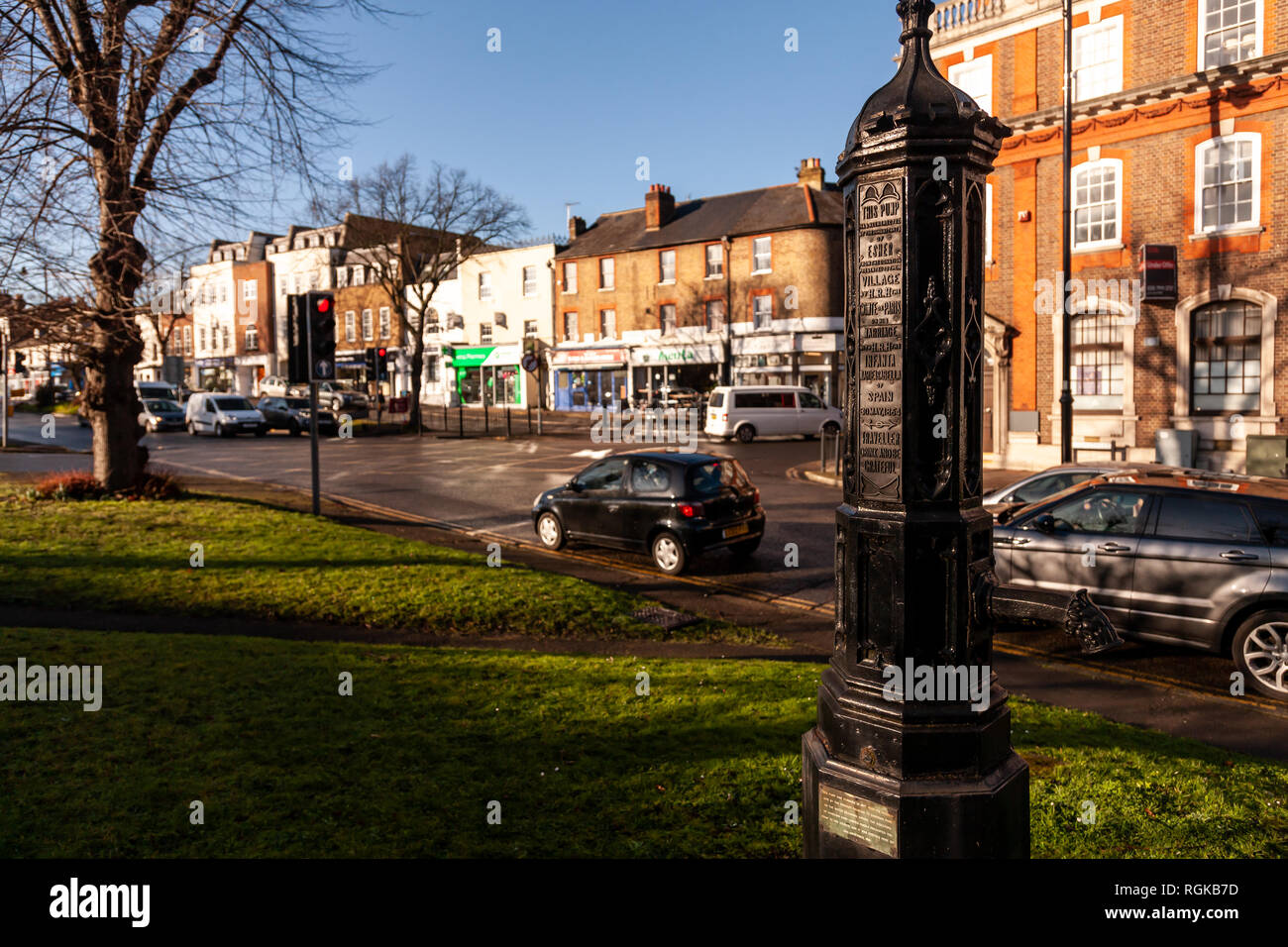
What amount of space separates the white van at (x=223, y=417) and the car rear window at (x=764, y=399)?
20.0 m

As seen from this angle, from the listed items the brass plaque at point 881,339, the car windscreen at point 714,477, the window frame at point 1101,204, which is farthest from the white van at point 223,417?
the brass plaque at point 881,339

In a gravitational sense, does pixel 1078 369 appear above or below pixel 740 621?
above

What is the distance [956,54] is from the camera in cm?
2609

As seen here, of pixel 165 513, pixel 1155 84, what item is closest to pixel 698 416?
pixel 1155 84

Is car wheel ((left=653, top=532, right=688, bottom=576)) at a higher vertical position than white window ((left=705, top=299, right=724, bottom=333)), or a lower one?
lower

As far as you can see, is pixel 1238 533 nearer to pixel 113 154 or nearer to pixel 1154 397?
pixel 113 154

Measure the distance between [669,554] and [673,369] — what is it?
119ft

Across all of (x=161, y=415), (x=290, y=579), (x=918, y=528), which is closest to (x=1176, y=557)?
(x=918, y=528)

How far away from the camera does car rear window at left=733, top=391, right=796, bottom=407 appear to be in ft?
112

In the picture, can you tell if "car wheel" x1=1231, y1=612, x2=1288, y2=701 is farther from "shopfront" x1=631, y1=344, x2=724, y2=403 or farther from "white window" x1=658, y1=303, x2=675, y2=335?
"white window" x1=658, y1=303, x2=675, y2=335

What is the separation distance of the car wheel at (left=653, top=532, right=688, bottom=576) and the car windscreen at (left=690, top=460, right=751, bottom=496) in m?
0.73

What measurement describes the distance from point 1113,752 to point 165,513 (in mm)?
12815

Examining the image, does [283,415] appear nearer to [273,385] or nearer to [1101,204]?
[273,385]

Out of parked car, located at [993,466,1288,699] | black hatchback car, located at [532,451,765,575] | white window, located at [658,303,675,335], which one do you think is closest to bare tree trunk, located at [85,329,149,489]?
black hatchback car, located at [532,451,765,575]
